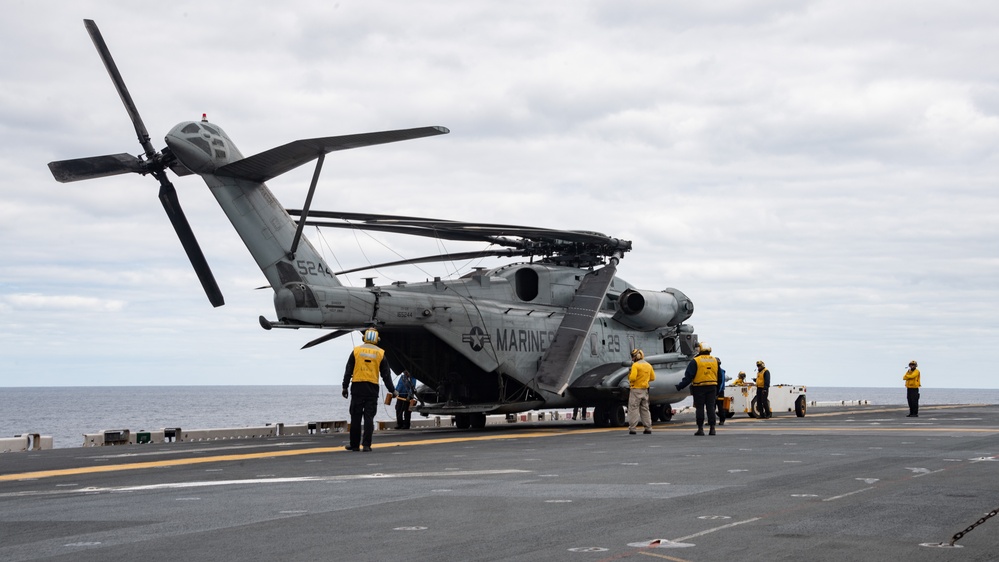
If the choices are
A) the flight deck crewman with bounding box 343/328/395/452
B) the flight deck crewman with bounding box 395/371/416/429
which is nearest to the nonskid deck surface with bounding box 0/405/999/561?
the flight deck crewman with bounding box 343/328/395/452

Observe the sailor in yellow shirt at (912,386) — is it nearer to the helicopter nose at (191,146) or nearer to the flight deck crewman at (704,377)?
the flight deck crewman at (704,377)

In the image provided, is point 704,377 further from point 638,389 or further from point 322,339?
point 322,339

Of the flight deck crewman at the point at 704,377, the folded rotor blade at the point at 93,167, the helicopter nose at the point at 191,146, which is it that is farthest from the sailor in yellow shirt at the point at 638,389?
the folded rotor blade at the point at 93,167

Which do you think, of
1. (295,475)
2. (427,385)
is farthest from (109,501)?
(427,385)

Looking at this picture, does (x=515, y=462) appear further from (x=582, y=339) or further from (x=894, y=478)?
(x=582, y=339)

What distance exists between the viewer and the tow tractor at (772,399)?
1318 inches

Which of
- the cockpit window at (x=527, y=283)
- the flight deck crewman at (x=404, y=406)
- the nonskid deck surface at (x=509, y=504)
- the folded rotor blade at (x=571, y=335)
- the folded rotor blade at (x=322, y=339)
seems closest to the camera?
the nonskid deck surface at (x=509, y=504)

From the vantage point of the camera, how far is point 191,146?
19.6m

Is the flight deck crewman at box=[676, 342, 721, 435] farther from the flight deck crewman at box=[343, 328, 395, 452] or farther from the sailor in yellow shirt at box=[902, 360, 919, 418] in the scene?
the sailor in yellow shirt at box=[902, 360, 919, 418]

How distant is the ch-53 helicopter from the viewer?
65.0 feet

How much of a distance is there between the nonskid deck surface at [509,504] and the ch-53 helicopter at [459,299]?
5394mm

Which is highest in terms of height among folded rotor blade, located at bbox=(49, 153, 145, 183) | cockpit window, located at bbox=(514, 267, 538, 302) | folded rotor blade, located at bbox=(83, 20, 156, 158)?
folded rotor blade, located at bbox=(83, 20, 156, 158)

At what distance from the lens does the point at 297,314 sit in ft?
64.8

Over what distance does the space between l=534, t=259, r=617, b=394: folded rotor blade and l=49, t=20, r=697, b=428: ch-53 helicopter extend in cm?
3
